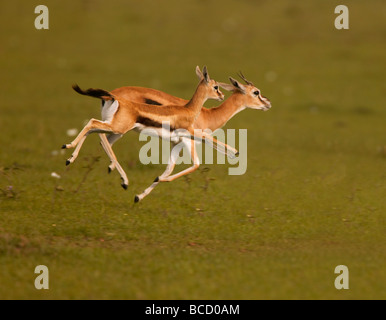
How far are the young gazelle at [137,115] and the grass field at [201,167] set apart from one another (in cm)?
106

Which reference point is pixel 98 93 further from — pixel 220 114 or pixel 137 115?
pixel 220 114

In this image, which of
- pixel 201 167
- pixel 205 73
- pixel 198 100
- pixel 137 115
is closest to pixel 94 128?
pixel 137 115

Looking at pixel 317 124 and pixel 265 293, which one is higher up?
pixel 317 124

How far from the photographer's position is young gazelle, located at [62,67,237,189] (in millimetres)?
6949

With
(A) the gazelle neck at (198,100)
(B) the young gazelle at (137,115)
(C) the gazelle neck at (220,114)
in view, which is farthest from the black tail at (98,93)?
(C) the gazelle neck at (220,114)

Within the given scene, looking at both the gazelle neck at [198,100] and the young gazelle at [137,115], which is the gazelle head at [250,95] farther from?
the gazelle neck at [198,100]

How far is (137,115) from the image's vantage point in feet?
23.6

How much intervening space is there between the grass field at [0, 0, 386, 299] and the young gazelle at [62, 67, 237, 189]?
41.9 inches

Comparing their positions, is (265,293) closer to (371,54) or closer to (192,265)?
(192,265)

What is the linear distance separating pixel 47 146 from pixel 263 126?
514 centimetres

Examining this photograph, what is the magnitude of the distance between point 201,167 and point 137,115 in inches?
157

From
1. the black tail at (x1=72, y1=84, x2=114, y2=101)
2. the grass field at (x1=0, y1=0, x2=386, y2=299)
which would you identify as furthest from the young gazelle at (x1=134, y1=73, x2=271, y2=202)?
the black tail at (x1=72, y1=84, x2=114, y2=101)

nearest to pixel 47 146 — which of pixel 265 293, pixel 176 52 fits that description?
pixel 265 293

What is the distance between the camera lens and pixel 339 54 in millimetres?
20984
